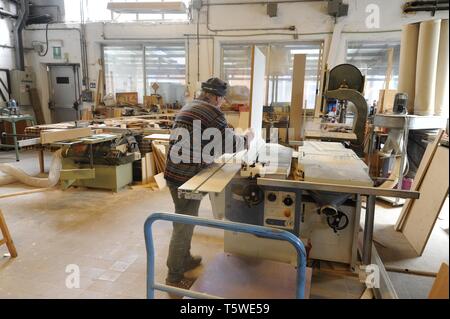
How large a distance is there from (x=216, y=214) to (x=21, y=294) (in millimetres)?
1152

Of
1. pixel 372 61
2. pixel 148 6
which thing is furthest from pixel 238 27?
pixel 372 61

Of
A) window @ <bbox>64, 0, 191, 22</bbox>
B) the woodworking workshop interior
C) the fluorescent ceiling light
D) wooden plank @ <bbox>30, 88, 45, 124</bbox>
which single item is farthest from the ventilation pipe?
the fluorescent ceiling light

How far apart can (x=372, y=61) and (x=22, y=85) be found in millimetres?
6169

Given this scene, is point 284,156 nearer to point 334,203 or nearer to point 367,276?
point 334,203

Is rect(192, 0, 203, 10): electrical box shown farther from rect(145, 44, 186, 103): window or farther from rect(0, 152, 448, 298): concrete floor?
rect(0, 152, 448, 298): concrete floor

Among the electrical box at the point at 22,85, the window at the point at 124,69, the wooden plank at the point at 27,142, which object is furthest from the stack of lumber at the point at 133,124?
the electrical box at the point at 22,85

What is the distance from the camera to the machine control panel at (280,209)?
5.61ft

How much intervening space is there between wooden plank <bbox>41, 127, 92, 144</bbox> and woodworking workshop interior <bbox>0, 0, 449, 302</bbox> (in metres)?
0.02

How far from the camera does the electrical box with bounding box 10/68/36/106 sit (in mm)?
5816

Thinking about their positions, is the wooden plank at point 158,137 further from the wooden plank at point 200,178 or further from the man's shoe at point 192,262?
the wooden plank at point 200,178

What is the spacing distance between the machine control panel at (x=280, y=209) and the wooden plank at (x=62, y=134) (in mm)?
2113

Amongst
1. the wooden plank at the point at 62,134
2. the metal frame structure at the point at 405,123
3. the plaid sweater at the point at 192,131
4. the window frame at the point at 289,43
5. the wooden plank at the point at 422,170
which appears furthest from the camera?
the window frame at the point at 289,43
